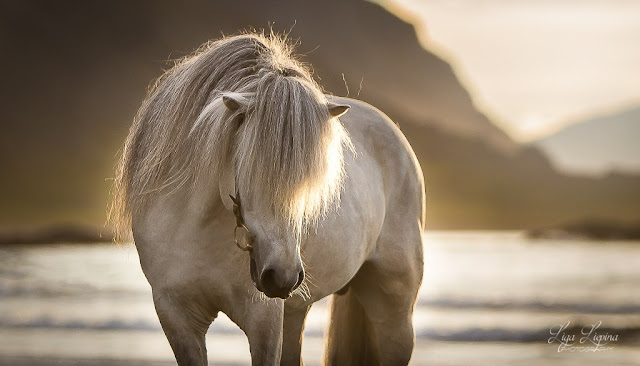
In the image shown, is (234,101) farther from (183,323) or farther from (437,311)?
(437,311)

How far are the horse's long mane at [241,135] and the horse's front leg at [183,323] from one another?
358 millimetres

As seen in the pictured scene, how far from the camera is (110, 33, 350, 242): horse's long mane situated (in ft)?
9.23

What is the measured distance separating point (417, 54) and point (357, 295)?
790 inches

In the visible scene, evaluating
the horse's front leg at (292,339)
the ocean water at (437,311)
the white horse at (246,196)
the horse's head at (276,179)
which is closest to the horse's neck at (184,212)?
the white horse at (246,196)

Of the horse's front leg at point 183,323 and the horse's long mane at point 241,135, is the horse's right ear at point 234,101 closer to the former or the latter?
the horse's long mane at point 241,135

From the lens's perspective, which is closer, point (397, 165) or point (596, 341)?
point (397, 165)

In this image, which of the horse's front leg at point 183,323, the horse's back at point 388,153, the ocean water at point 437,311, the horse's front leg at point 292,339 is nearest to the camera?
the horse's front leg at point 183,323

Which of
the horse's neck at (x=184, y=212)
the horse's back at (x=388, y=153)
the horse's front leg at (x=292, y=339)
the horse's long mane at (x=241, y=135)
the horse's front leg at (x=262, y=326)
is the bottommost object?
the horse's front leg at (x=262, y=326)

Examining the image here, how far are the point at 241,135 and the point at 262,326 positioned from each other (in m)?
0.70

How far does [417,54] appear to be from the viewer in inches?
943

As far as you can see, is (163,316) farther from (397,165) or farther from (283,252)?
(397,165)

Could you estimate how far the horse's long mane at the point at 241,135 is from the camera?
281 cm

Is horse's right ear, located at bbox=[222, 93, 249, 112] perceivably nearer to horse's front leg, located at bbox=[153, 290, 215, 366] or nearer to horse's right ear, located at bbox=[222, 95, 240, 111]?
horse's right ear, located at bbox=[222, 95, 240, 111]

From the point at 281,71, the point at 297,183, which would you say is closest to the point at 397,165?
the point at 281,71
